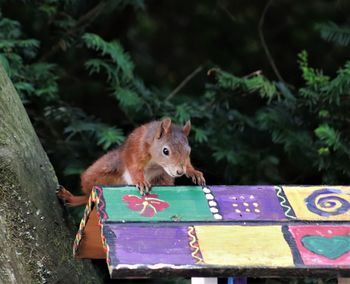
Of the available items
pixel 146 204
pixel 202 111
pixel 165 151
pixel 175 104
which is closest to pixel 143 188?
pixel 146 204

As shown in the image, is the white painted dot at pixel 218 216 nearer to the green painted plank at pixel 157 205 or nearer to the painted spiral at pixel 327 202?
the green painted plank at pixel 157 205

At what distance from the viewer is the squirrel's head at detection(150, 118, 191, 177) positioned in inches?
129

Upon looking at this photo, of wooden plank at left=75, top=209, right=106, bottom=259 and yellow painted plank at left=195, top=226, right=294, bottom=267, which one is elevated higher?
yellow painted plank at left=195, top=226, right=294, bottom=267

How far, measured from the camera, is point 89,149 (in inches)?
175

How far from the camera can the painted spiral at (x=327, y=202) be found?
2721mm

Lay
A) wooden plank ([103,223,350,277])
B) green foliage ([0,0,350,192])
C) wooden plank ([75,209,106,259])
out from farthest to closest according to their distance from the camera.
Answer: green foliage ([0,0,350,192]) → wooden plank ([75,209,106,259]) → wooden plank ([103,223,350,277])

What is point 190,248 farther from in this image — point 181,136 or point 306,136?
point 306,136

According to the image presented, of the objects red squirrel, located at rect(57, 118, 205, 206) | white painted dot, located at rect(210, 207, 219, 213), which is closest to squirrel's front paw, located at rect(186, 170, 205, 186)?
red squirrel, located at rect(57, 118, 205, 206)

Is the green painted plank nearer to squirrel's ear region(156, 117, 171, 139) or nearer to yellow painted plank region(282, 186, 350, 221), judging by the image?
yellow painted plank region(282, 186, 350, 221)

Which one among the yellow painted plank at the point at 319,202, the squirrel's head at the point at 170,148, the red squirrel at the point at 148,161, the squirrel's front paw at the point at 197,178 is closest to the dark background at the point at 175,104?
the red squirrel at the point at 148,161

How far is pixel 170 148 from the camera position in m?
3.30

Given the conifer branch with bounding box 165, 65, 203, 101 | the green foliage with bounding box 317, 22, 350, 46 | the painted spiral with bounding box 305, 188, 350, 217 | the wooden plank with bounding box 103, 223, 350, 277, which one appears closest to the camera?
the wooden plank with bounding box 103, 223, 350, 277

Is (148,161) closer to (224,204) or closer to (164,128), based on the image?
(164,128)

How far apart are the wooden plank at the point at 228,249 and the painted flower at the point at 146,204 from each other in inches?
3.2
